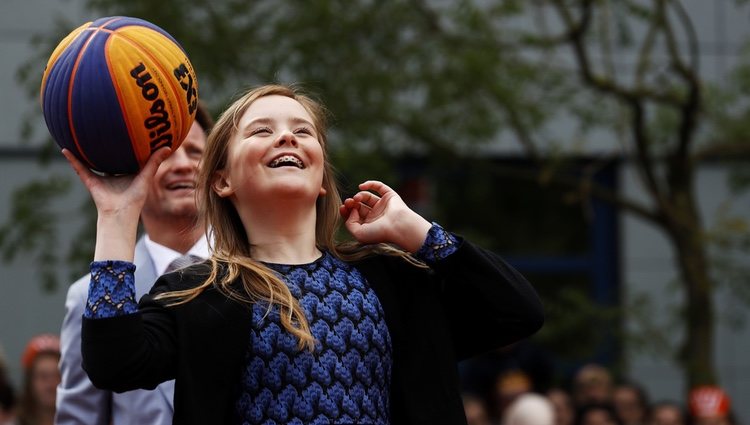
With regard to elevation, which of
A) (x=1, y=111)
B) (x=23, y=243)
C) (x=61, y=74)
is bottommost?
(x=61, y=74)

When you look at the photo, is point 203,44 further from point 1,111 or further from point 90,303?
point 90,303

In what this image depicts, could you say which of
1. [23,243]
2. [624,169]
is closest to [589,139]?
[624,169]

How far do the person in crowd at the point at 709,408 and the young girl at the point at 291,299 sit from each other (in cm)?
634

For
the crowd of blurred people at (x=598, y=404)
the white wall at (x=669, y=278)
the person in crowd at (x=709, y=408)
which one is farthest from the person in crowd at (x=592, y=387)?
the white wall at (x=669, y=278)

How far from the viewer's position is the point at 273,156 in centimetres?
345

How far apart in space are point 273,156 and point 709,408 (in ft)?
22.6

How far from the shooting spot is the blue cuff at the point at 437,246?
11.4 feet

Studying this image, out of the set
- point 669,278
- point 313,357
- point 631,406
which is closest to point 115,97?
point 313,357

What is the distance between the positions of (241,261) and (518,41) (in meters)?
7.86

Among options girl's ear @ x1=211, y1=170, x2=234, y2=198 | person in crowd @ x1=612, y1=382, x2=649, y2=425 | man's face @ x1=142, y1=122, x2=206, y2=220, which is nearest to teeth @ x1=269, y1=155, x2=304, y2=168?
girl's ear @ x1=211, y1=170, x2=234, y2=198

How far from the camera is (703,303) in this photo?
37.1 ft

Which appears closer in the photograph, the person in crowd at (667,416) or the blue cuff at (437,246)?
the blue cuff at (437,246)

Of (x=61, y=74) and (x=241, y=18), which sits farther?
(x=241, y=18)

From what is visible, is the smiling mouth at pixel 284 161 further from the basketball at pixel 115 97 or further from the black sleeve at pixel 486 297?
the black sleeve at pixel 486 297
